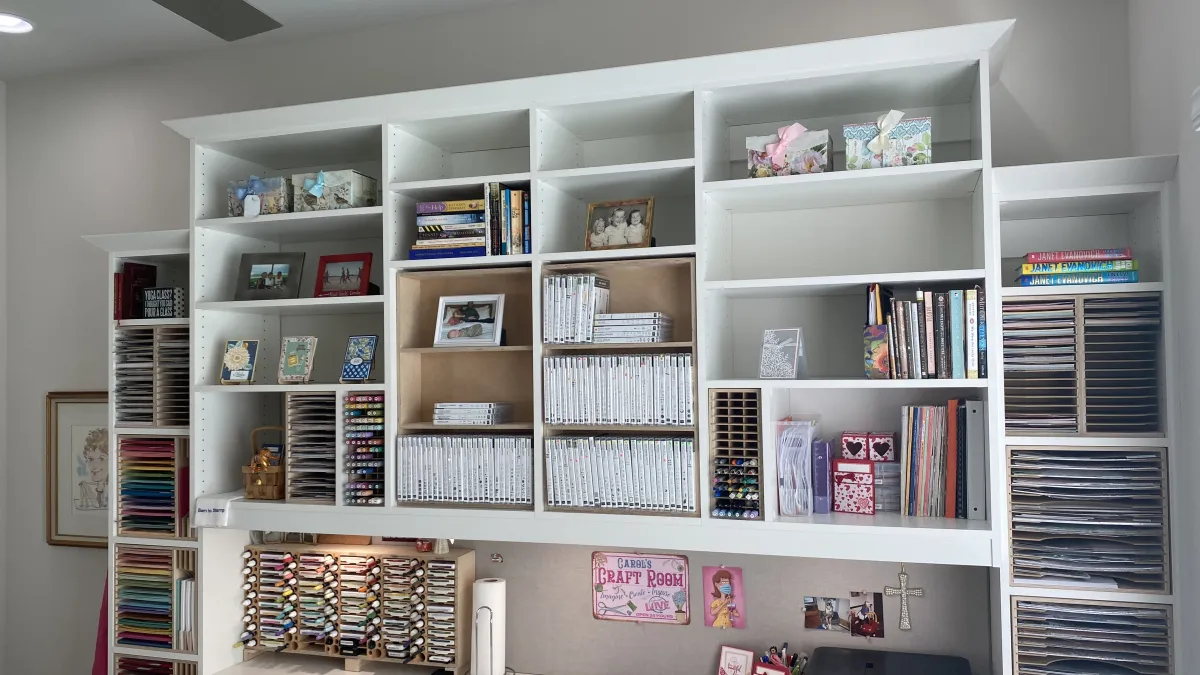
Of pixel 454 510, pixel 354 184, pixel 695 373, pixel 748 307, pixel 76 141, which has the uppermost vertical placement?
pixel 76 141

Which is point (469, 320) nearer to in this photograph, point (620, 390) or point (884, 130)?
point (620, 390)

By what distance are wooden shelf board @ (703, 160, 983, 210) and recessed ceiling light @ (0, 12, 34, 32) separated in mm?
2378

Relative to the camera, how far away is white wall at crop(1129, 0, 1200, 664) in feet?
6.26

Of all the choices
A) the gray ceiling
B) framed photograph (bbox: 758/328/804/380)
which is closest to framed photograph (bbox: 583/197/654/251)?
framed photograph (bbox: 758/328/804/380)

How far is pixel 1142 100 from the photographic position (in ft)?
7.50

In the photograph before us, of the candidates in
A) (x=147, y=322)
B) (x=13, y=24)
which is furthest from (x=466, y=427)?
(x=13, y=24)

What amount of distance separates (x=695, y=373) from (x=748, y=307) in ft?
1.27

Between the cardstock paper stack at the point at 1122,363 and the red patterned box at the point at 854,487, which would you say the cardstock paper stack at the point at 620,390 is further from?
the cardstock paper stack at the point at 1122,363

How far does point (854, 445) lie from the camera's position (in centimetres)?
246

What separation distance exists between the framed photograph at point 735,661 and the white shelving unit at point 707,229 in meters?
0.51

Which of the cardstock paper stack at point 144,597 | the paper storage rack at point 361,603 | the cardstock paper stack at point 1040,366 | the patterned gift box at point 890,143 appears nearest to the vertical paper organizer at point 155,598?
the cardstock paper stack at point 144,597

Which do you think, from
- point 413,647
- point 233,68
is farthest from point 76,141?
point 413,647

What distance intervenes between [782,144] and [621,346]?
68 cm

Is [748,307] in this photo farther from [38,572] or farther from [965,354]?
[38,572]
